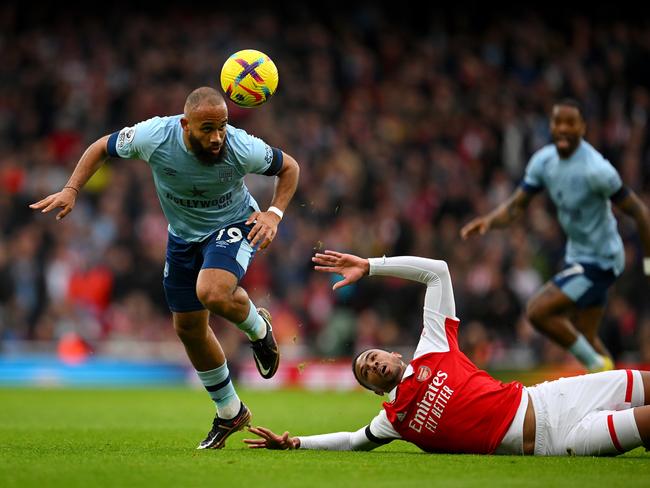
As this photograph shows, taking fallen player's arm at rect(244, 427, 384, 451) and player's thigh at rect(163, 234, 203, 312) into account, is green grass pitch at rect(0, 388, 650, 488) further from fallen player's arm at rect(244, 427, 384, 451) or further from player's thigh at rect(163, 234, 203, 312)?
player's thigh at rect(163, 234, 203, 312)

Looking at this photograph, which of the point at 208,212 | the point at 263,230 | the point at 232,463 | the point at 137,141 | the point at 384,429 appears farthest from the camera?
the point at 208,212

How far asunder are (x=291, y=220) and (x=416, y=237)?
316 centimetres

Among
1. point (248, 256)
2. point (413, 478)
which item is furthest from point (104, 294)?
point (413, 478)

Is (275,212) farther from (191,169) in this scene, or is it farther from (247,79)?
(247,79)

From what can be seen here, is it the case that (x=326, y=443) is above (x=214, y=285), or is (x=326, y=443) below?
below

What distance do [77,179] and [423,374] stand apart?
2970 mm

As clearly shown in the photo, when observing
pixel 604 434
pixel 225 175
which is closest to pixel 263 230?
pixel 225 175

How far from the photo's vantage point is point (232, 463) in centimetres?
761

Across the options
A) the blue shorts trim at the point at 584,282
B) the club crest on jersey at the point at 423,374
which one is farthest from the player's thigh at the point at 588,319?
the club crest on jersey at the point at 423,374

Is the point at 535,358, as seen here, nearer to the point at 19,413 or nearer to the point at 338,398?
the point at 338,398

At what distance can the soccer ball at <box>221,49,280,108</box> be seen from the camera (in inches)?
362

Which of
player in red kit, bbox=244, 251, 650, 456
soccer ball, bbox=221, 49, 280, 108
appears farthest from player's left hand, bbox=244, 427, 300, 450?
soccer ball, bbox=221, 49, 280, 108

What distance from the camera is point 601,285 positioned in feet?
39.9

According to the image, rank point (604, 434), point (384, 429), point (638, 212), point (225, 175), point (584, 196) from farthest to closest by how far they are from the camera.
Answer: point (584, 196) → point (638, 212) → point (225, 175) → point (384, 429) → point (604, 434)
